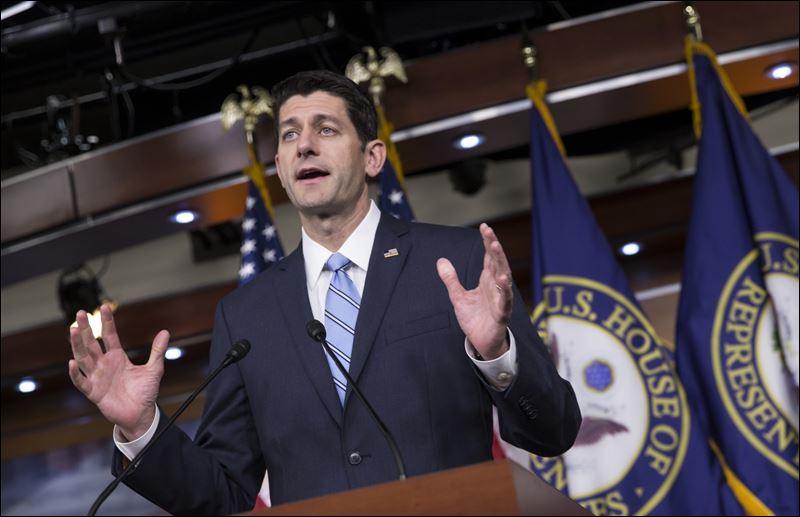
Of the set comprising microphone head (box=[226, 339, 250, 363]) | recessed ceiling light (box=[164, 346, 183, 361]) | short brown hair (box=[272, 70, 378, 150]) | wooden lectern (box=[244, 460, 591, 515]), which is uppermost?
recessed ceiling light (box=[164, 346, 183, 361])

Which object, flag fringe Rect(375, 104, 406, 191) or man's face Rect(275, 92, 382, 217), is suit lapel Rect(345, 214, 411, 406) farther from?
flag fringe Rect(375, 104, 406, 191)

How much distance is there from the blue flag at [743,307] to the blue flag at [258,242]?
5.39 ft

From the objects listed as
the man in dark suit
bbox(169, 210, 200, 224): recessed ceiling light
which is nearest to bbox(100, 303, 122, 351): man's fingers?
the man in dark suit

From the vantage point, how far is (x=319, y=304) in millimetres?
2115

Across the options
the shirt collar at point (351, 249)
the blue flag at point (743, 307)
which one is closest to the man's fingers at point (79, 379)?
the shirt collar at point (351, 249)

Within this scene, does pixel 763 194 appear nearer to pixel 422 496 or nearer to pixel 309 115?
pixel 309 115

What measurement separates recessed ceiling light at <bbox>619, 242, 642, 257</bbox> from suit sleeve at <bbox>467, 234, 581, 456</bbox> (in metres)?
3.46

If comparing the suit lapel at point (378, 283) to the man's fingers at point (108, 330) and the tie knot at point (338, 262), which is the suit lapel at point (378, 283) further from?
the man's fingers at point (108, 330)

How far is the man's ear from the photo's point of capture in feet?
7.38

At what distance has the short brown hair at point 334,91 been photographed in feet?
Answer: 7.34

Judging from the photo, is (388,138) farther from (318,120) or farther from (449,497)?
(449,497)

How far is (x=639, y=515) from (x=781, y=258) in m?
1.02

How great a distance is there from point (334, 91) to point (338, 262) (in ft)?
1.26

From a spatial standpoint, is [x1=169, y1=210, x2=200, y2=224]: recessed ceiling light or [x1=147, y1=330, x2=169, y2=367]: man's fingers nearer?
[x1=147, y1=330, x2=169, y2=367]: man's fingers
